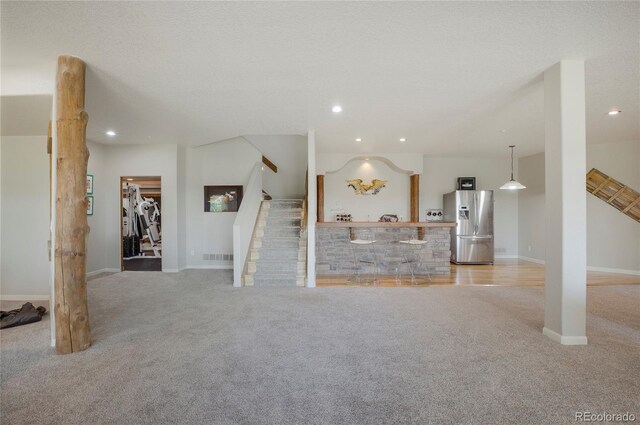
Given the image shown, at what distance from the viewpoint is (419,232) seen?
657cm

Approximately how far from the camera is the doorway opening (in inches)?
360

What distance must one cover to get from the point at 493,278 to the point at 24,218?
8306 mm

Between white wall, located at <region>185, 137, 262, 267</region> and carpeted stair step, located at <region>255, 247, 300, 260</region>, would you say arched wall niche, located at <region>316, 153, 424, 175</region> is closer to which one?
white wall, located at <region>185, 137, 262, 267</region>

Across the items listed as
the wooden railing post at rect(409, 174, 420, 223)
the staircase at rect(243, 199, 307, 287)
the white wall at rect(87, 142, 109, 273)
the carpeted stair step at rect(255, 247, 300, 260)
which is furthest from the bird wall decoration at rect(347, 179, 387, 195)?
the white wall at rect(87, 142, 109, 273)

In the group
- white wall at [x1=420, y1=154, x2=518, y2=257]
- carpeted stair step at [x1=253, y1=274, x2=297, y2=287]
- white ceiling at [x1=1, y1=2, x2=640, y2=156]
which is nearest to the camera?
white ceiling at [x1=1, y1=2, x2=640, y2=156]

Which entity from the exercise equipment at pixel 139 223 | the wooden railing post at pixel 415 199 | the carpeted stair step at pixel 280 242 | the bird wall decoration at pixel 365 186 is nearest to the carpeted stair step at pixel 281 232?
the carpeted stair step at pixel 280 242

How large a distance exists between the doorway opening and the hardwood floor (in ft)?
20.0

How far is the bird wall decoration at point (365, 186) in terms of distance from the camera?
8320 millimetres

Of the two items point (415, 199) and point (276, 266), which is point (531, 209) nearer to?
point (415, 199)

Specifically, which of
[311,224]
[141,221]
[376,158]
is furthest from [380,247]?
[141,221]

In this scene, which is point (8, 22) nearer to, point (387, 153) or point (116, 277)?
point (116, 277)

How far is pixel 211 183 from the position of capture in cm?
722

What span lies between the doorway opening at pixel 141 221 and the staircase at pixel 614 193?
36.2ft

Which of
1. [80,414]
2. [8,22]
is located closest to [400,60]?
[8,22]
